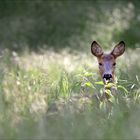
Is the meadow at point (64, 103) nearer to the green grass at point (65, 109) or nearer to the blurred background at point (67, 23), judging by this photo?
the green grass at point (65, 109)

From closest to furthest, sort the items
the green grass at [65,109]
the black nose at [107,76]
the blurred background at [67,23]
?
the green grass at [65,109] → the black nose at [107,76] → the blurred background at [67,23]

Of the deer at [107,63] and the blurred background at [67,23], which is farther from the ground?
the blurred background at [67,23]

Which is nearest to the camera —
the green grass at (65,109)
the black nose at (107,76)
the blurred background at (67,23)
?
the green grass at (65,109)

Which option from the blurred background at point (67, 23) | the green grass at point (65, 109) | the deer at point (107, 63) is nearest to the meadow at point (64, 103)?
the green grass at point (65, 109)

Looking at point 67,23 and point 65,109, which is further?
point 67,23

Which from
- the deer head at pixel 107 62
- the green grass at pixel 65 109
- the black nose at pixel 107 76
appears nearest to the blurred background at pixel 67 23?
the deer head at pixel 107 62

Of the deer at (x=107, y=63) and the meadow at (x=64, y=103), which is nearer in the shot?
the meadow at (x=64, y=103)

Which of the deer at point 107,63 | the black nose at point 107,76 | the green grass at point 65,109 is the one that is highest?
the deer at point 107,63

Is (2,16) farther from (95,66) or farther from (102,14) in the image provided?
(95,66)

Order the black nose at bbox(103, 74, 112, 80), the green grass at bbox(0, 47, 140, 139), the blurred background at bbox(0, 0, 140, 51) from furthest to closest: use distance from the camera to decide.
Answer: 1. the blurred background at bbox(0, 0, 140, 51)
2. the black nose at bbox(103, 74, 112, 80)
3. the green grass at bbox(0, 47, 140, 139)

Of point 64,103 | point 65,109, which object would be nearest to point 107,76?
point 64,103

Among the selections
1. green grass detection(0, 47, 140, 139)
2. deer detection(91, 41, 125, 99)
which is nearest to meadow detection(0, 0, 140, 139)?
green grass detection(0, 47, 140, 139)

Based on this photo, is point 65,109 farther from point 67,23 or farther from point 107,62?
point 67,23

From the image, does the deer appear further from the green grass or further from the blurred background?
the blurred background
